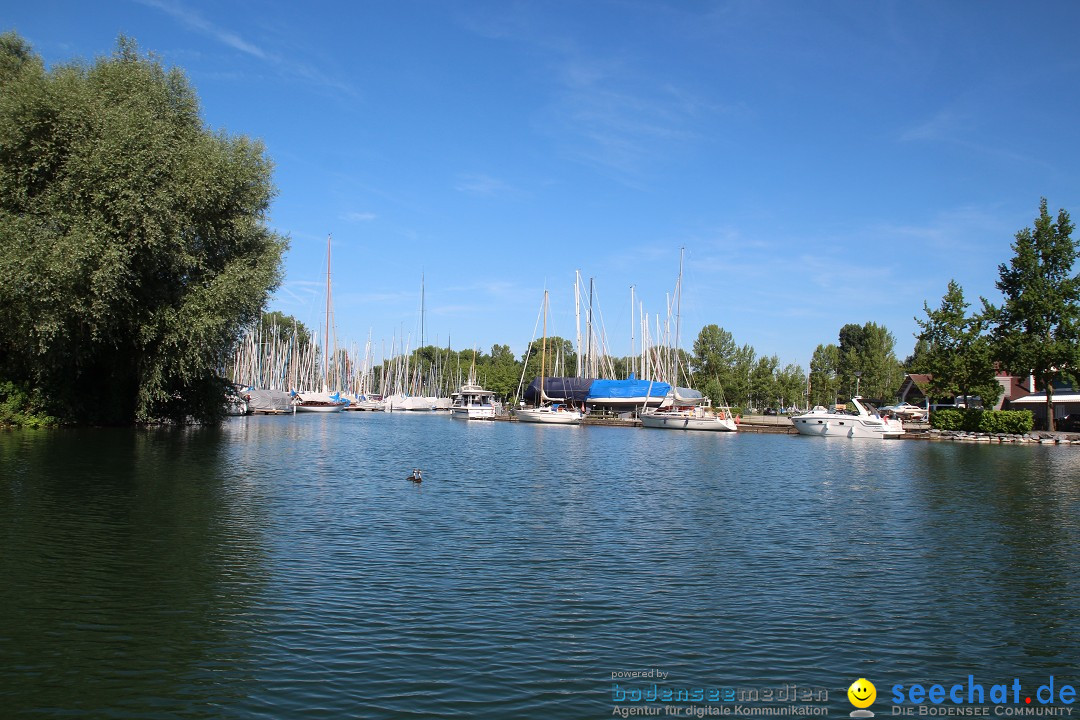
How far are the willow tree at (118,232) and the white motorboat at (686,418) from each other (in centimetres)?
5181

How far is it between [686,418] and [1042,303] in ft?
111

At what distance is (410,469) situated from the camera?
33656mm

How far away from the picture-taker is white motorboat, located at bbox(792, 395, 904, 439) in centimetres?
7324

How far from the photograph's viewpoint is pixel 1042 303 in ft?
207

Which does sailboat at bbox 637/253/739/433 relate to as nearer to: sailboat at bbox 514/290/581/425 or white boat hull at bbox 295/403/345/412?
sailboat at bbox 514/290/581/425

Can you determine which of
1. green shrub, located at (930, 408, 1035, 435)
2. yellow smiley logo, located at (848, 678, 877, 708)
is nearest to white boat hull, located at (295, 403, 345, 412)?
green shrub, located at (930, 408, 1035, 435)

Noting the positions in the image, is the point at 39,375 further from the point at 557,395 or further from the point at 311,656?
the point at 557,395

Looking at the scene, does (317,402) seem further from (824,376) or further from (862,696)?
(862,696)

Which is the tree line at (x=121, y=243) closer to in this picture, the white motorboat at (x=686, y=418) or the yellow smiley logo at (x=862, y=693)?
the yellow smiley logo at (x=862, y=693)

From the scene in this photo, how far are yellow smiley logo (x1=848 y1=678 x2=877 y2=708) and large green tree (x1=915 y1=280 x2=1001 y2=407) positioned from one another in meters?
66.5

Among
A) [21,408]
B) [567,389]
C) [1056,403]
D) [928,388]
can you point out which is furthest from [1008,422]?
[21,408]

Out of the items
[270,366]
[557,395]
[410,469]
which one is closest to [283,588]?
[410,469]

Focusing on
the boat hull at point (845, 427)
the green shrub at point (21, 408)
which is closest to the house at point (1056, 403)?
the boat hull at point (845, 427)

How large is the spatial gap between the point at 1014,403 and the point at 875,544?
75.9m
